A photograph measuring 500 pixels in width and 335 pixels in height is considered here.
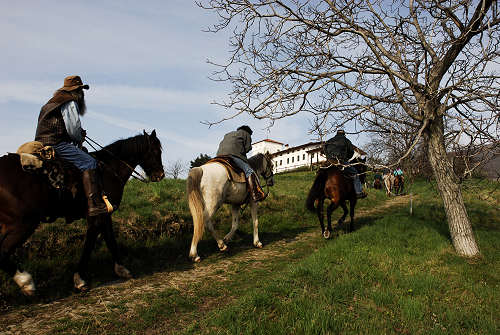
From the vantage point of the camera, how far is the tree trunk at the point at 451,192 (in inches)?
246

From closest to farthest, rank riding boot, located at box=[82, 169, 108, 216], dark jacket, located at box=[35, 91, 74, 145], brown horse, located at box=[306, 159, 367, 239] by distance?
1. dark jacket, located at box=[35, 91, 74, 145]
2. riding boot, located at box=[82, 169, 108, 216]
3. brown horse, located at box=[306, 159, 367, 239]

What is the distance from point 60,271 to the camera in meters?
5.06

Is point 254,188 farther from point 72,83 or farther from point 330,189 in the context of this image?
point 72,83

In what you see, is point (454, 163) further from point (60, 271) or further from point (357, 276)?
point (60, 271)

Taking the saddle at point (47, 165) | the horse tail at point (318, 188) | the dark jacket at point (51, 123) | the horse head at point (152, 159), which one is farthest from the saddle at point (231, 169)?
the dark jacket at point (51, 123)

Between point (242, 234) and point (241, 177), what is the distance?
235 centimetres

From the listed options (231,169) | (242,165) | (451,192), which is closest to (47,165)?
(231,169)

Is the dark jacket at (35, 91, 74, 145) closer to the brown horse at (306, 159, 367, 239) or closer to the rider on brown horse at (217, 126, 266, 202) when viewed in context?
the rider on brown horse at (217, 126, 266, 202)

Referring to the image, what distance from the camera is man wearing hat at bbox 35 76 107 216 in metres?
4.67

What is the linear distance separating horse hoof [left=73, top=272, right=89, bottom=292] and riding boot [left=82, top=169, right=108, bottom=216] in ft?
3.40

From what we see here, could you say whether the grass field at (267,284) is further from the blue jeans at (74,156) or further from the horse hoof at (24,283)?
the blue jeans at (74,156)

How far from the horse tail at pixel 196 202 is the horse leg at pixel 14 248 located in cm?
286

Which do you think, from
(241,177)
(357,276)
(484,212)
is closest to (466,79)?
(357,276)

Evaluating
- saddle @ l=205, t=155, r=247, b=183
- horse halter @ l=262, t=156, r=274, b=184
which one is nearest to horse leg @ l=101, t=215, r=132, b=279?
saddle @ l=205, t=155, r=247, b=183
